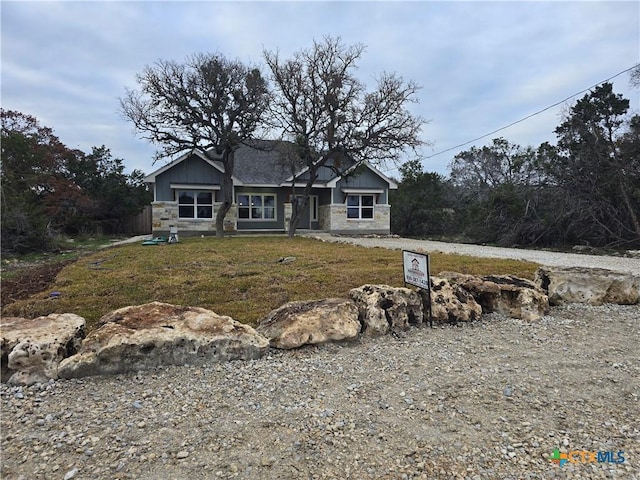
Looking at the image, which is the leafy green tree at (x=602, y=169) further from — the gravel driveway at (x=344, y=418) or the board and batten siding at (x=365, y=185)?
the gravel driveway at (x=344, y=418)

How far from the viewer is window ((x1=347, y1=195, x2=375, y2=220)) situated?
905 inches

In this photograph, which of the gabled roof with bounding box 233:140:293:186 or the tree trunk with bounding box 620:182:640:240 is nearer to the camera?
the tree trunk with bounding box 620:182:640:240

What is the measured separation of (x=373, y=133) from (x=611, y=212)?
9.45 metres

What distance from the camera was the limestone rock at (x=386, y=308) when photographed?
458 centimetres

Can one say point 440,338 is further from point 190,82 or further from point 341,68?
point 190,82

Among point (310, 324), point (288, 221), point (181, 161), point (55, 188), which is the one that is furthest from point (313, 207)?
point (310, 324)

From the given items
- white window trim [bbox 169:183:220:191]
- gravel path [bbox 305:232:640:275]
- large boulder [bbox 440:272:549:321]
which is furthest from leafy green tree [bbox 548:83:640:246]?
white window trim [bbox 169:183:220:191]

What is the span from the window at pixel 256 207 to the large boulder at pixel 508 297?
58.4 feet

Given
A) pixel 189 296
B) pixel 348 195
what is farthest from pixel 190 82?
pixel 189 296

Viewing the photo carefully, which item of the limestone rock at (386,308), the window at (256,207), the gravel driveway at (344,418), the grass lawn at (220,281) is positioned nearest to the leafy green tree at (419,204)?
the window at (256,207)

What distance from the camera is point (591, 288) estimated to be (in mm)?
6070

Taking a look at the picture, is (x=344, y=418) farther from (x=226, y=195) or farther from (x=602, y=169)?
(x=226, y=195)

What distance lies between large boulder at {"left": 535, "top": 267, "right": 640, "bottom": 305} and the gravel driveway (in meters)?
1.99

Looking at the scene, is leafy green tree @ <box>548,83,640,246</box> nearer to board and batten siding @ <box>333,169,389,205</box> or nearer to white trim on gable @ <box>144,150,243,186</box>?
board and batten siding @ <box>333,169,389,205</box>
